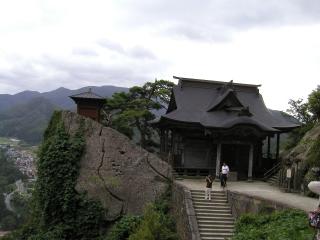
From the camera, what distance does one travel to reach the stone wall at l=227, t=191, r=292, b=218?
17.0m

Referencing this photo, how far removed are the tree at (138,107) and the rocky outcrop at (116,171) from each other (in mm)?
9423

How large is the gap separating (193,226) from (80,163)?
750 cm

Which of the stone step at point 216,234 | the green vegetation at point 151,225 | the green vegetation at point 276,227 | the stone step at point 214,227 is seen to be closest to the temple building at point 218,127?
the green vegetation at point 151,225

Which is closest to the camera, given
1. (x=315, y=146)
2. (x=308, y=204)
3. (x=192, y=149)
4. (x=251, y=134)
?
(x=308, y=204)

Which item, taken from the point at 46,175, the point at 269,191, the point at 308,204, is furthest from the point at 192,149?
the point at 308,204

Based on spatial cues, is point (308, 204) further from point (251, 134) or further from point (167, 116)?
point (167, 116)

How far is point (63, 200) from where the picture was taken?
74.0 feet

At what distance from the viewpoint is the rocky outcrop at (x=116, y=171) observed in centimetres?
2303

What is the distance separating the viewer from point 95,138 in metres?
23.9

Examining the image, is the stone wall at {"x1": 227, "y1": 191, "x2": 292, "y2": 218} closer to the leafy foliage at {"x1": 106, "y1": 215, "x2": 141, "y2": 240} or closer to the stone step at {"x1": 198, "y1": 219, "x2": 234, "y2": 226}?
the stone step at {"x1": 198, "y1": 219, "x2": 234, "y2": 226}

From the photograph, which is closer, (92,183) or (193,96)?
(92,183)

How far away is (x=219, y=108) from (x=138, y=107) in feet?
25.6

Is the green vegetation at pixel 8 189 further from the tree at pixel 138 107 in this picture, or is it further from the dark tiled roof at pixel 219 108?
the dark tiled roof at pixel 219 108

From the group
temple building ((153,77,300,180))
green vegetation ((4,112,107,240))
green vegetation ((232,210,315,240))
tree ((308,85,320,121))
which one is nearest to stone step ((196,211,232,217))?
green vegetation ((232,210,315,240))
